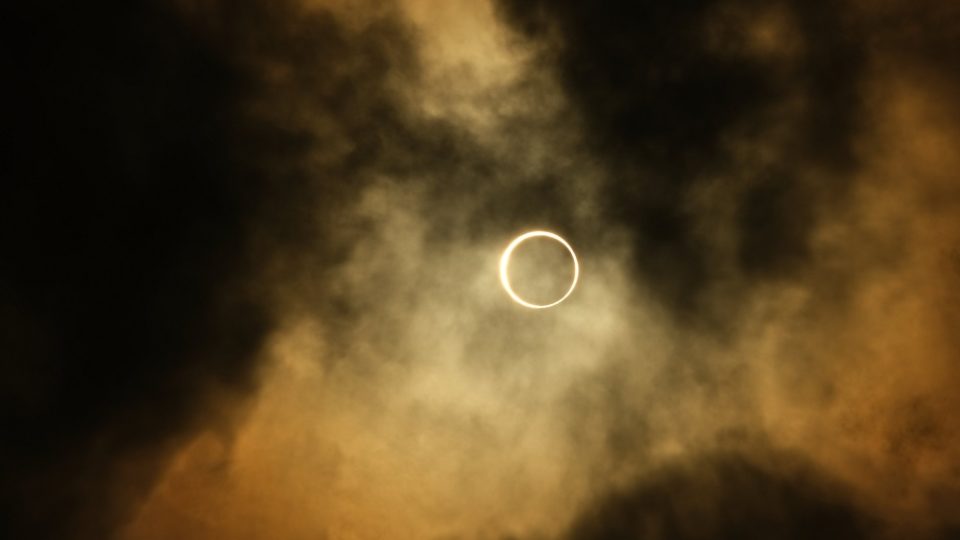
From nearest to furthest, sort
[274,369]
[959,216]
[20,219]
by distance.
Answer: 1. [959,216]
2. [20,219]
3. [274,369]

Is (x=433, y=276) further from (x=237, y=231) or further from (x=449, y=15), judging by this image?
(x=449, y=15)

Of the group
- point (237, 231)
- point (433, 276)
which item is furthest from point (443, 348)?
point (237, 231)

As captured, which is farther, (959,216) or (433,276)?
(433,276)

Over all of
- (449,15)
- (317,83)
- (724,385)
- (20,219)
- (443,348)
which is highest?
(449,15)

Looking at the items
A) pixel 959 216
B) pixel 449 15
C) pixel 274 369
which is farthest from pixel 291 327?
pixel 959 216

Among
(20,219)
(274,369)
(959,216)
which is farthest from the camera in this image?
(274,369)

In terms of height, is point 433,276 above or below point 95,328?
above

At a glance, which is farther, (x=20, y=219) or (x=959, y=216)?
(x=20, y=219)

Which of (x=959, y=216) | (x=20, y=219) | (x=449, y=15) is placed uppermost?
(x=449, y=15)

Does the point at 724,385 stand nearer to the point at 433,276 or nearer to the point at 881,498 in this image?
the point at 881,498
